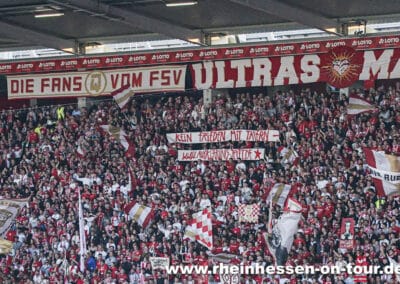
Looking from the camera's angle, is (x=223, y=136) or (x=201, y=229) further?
Result: (x=223, y=136)

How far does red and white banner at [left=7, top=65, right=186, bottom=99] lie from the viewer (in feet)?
120

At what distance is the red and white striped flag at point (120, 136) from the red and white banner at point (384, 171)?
8.52m

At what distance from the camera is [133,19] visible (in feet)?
108

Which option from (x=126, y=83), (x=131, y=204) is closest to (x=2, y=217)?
(x=131, y=204)

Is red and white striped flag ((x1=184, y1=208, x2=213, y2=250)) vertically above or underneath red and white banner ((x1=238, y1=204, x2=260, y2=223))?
underneath

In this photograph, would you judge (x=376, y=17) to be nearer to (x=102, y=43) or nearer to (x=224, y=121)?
(x=224, y=121)

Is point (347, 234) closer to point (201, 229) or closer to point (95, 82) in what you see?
point (201, 229)

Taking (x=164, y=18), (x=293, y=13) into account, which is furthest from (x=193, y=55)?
(x=293, y=13)

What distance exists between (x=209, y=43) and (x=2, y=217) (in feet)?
25.3

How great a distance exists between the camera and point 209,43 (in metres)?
35.7

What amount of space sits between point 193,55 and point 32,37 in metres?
4.62

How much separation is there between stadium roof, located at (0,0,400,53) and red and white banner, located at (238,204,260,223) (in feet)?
16.0

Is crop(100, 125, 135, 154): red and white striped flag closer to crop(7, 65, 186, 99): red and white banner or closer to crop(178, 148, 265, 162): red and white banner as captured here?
crop(7, 65, 186, 99): red and white banner

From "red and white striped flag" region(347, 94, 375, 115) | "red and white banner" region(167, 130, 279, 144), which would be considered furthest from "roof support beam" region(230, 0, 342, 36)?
"red and white banner" region(167, 130, 279, 144)
